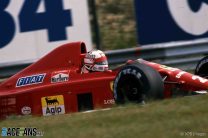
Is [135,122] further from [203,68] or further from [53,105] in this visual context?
[203,68]

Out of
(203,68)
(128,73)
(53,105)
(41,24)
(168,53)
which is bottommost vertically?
(53,105)

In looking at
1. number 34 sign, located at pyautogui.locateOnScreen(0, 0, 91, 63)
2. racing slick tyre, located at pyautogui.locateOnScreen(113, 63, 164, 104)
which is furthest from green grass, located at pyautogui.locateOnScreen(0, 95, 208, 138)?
number 34 sign, located at pyautogui.locateOnScreen(0, 0, 91, 63)

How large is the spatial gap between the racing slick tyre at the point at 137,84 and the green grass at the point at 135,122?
216 millimetres

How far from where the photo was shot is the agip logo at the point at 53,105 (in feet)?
30.3

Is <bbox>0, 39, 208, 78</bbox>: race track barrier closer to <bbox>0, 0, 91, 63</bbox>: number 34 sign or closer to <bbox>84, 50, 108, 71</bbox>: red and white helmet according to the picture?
<bbox>0, 0, 91, 63</bbox>: number 34 sign

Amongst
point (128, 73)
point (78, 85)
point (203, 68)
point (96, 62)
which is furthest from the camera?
point (203, 68)

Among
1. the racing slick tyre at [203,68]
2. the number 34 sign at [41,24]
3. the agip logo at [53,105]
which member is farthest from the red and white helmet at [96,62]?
the number 34 sign at [41,24]

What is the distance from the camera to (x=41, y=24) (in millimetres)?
12203

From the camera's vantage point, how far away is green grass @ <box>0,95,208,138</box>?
6.51m

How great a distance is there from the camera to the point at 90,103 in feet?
30.0

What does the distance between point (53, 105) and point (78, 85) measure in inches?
18.2

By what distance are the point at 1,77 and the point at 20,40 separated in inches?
31.8

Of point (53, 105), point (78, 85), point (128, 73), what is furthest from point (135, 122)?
point (53, 105)

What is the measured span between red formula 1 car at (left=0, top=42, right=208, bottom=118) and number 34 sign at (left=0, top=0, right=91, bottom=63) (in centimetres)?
245
